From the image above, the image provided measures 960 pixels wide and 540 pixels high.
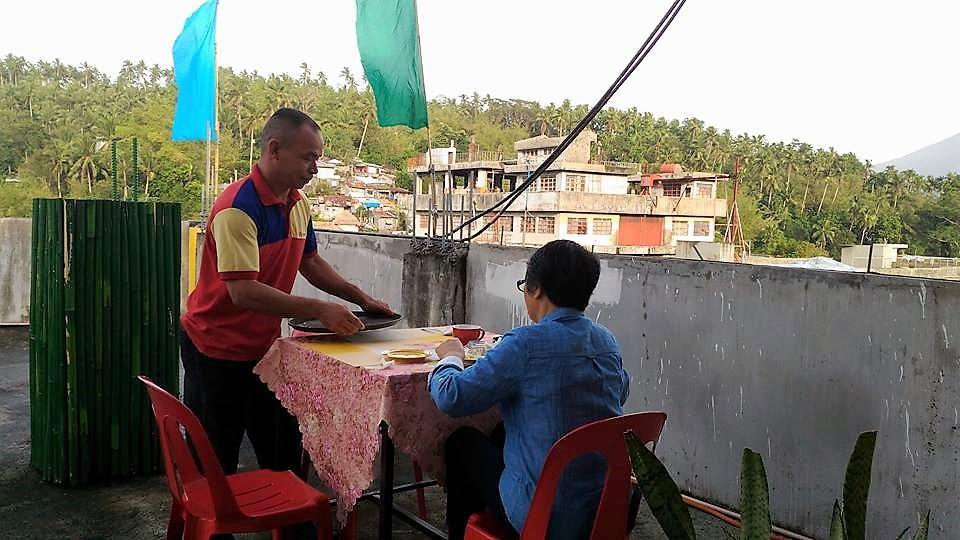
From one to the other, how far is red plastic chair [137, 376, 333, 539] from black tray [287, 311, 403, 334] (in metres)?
0.53

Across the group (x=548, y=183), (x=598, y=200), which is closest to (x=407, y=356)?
(x=598, y=200)

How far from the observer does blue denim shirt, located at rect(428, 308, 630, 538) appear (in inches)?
70.2

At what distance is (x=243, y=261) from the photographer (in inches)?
90.7

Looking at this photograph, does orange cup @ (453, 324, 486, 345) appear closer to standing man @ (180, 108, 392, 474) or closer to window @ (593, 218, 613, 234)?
standing man @ (180, 108, 392, 474)

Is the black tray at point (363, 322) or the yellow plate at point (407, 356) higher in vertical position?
the black tray at point (363, 322)

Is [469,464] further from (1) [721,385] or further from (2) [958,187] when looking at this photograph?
(2) [958,187]

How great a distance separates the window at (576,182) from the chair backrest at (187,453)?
907 cm

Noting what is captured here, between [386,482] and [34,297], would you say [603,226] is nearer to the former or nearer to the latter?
[34,297]

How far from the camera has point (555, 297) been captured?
6.15 ft

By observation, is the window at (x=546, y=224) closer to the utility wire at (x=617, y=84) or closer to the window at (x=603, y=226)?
the window at (x=603, y=226)

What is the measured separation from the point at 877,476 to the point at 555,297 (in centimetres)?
170

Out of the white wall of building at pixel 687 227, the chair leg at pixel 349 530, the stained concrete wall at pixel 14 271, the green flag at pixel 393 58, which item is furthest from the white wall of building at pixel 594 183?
the chair leg at pixel 349 530

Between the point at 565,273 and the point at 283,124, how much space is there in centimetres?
116

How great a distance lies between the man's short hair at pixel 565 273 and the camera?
1.87 m
